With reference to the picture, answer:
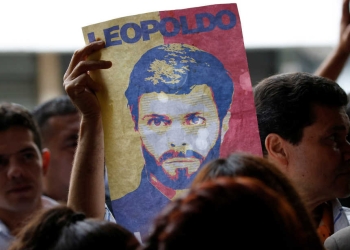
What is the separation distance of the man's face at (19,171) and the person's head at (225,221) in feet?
6.55

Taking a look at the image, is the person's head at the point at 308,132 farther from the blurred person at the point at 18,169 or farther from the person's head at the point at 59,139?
the person's head at the point at 59,139

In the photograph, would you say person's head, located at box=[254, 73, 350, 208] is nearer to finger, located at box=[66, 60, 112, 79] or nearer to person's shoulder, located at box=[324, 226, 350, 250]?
person's shoulder, located at box=[324, 226, 350, 250]

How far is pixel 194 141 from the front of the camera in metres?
1.99

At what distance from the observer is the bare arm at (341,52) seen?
2.84 metres

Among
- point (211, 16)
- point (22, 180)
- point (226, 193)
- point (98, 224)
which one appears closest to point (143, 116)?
point (211, 16)

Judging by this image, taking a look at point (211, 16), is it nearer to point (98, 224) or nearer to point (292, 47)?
point (98, 224)

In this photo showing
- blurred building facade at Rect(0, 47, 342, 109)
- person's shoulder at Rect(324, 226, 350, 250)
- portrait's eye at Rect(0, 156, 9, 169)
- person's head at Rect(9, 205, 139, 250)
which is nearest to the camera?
person's head at Rect(9, 205, 139, 250)

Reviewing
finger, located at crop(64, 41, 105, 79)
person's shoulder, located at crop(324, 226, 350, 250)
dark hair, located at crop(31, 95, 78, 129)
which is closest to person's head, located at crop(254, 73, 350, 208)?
person's shoulder, located at crop(324, 226, 350, 250)

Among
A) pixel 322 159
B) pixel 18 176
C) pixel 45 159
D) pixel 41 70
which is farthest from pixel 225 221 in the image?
pixel 41 70

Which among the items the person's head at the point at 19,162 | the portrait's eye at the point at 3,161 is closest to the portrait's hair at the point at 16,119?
the person's head at the point at 19,162

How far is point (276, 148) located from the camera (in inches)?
92.5

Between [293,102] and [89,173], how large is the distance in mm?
695

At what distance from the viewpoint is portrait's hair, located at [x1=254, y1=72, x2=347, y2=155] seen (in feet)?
7.66

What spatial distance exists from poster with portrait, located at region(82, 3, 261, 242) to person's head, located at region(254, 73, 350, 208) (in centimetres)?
40
